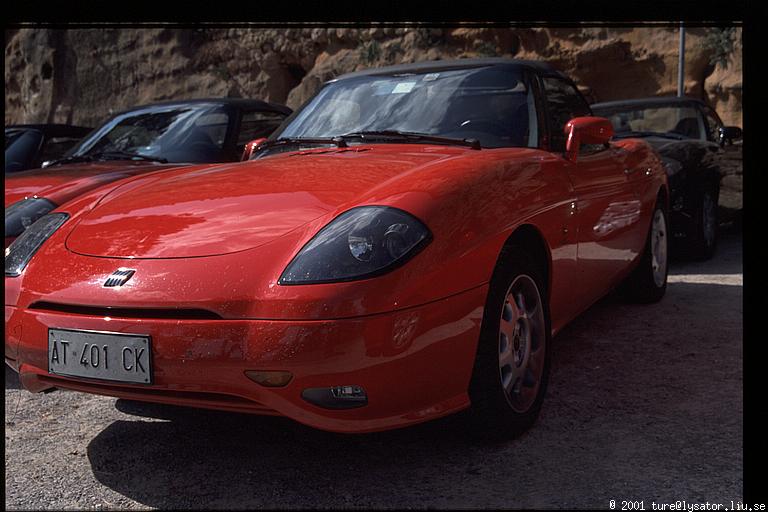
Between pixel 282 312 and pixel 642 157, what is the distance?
9.64 ft

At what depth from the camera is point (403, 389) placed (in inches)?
87.9

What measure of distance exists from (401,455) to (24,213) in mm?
2532

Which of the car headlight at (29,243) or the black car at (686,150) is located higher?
the car headlight at (29,243)

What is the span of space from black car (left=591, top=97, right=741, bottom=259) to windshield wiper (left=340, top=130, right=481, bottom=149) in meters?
3.41

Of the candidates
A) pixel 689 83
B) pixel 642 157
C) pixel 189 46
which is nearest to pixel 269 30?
pixel 189 46

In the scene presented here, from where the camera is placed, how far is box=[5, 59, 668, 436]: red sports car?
2.16 metres

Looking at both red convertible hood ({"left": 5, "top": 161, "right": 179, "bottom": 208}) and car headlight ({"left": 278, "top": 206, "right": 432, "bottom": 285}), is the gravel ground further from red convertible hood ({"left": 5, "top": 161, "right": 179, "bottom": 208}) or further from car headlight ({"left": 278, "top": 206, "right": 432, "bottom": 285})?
red convertible hood ({"left": 5, "top": 161, "right": 179, "bottom": 208})

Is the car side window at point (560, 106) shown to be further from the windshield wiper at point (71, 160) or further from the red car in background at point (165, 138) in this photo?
the windshield wiper at point (71, 160)

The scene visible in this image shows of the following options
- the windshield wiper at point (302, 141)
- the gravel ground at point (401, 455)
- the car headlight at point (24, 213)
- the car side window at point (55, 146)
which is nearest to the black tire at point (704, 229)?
the gravel ground at point (401, 455)

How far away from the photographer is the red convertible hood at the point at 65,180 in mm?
4359

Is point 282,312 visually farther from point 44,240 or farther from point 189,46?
point 189,46

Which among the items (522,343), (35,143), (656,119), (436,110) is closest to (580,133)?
(436,110)

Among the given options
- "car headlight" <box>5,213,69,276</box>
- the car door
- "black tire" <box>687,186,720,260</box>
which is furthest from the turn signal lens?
"black tire" <box>687,186,720,260</box>

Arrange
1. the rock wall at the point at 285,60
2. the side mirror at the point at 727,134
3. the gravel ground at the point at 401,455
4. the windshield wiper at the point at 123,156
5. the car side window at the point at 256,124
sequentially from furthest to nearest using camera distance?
the rock wall at the point at 285,60
the side mirror at the point at 727,134
the car side window at the point at 256,124
the windshield wiper at the point at 123,156
the gravel ground at the point at 401,455
